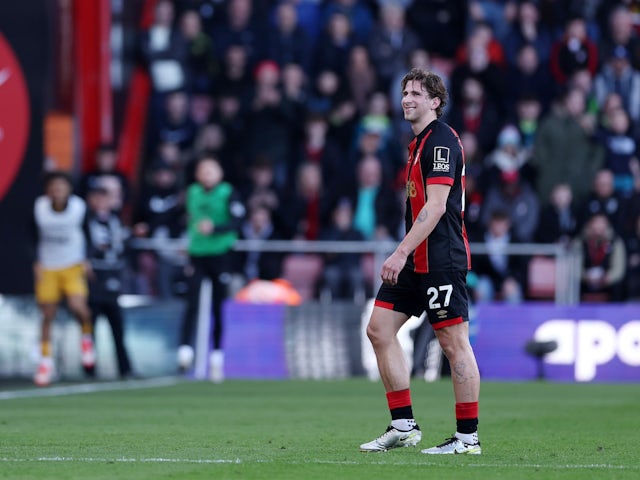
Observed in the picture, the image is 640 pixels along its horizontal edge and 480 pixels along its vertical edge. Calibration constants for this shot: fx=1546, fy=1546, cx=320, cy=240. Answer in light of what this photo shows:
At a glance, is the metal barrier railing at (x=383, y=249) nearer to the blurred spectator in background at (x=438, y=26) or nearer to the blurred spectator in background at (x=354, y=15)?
the blurred spectator in background at (x=354, y=15)

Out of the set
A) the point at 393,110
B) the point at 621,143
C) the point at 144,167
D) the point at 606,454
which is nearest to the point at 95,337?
the point at 144,167

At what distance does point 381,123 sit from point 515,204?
224cm

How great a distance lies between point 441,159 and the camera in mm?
8930

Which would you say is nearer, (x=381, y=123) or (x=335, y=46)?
(x=381, y=123)

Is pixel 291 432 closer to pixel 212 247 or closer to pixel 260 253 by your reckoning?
pixel 212 247

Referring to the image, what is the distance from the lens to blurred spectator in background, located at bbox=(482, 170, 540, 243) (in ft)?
A: 67.5

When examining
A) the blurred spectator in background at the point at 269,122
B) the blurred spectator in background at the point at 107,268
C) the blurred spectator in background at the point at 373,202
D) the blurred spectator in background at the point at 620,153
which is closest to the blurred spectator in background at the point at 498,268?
the blurred spectator in background at the point at 373,202

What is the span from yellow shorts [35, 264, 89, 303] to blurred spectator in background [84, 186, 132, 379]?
1.37 feet

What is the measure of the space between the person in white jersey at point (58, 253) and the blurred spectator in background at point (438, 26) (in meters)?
7.21

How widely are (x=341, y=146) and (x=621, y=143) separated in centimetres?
383

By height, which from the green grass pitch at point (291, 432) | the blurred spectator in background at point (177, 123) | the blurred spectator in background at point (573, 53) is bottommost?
the green grass pitch at point (291, 432)

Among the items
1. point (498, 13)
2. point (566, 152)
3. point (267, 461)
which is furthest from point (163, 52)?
point (267, 461)

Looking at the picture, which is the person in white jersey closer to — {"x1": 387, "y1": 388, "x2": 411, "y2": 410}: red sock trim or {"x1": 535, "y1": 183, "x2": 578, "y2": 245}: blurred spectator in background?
{"x1": 535, "y1": 183, "x2": 578, "y2": 245}: blurred spectator in background

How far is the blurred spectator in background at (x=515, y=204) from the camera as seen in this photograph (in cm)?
2058
